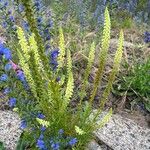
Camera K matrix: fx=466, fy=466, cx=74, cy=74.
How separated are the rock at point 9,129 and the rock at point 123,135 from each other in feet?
2.49

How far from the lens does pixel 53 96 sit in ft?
11.5

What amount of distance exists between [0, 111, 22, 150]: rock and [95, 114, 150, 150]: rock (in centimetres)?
76

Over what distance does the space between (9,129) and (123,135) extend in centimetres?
110

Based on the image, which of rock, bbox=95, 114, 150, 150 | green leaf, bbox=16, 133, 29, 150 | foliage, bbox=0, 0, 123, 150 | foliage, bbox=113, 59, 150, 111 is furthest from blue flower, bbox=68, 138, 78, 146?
foliage, bbox=113, 59, 150, 111

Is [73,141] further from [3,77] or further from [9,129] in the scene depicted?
[9,129]

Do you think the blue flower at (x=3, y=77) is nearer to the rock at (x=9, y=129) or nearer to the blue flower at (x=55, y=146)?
the blue flower at (x=55, y=146)

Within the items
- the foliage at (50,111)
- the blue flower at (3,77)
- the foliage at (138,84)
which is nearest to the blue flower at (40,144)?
the foliage at (50,111)

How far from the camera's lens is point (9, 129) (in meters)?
4.42

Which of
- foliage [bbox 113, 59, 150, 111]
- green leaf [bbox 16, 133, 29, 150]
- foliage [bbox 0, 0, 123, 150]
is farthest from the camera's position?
foliage [bbox 113, 59, 150, 111]

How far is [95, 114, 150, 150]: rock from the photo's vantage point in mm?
Result: 4359

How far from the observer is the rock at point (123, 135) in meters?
4.36

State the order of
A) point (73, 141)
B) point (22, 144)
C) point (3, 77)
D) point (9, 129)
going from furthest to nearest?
point (9, 129), point (22, 144), point (73, 141), point (3, 77)

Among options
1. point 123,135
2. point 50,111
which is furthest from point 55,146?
point 123,135

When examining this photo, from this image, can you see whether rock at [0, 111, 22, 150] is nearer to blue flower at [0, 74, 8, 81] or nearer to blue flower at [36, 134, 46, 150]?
blue flower at [36, 134, 46, 150]
